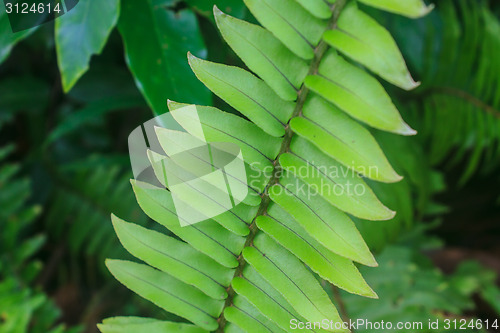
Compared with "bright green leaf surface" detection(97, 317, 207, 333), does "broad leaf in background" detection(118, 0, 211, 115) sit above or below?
above

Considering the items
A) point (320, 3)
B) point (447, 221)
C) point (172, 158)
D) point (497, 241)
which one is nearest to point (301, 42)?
point (320, 3)

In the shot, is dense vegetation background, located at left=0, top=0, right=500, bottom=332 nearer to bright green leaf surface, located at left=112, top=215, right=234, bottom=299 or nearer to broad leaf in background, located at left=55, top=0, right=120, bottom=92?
broad leaf in background, located at left=55, top=0, right=120, bottom=92

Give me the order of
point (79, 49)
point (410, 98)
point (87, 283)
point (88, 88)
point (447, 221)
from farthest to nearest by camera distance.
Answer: point (447, 221) → point (87, 283) → point (410, 98) → point (88, 88) → point (79, 49)

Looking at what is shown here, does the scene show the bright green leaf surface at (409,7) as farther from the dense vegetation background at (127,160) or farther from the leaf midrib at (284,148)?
the dense vegetation background at (127,160)

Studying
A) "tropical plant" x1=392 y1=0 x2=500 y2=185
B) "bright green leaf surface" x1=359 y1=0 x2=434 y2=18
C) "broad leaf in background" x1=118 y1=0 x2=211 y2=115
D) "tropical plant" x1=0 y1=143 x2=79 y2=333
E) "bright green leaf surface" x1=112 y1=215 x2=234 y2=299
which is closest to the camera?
"bright green leaf surface" x1=359 y1=0 x2=434 y2=18

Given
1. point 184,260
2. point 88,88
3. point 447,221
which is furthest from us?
point 447,221

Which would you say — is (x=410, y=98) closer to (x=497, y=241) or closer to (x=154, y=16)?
(x=497, y=241)

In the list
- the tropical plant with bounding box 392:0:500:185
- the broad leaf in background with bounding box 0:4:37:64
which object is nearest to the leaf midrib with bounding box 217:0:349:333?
the broad leaf in background with bounding box 0:4:37:64
